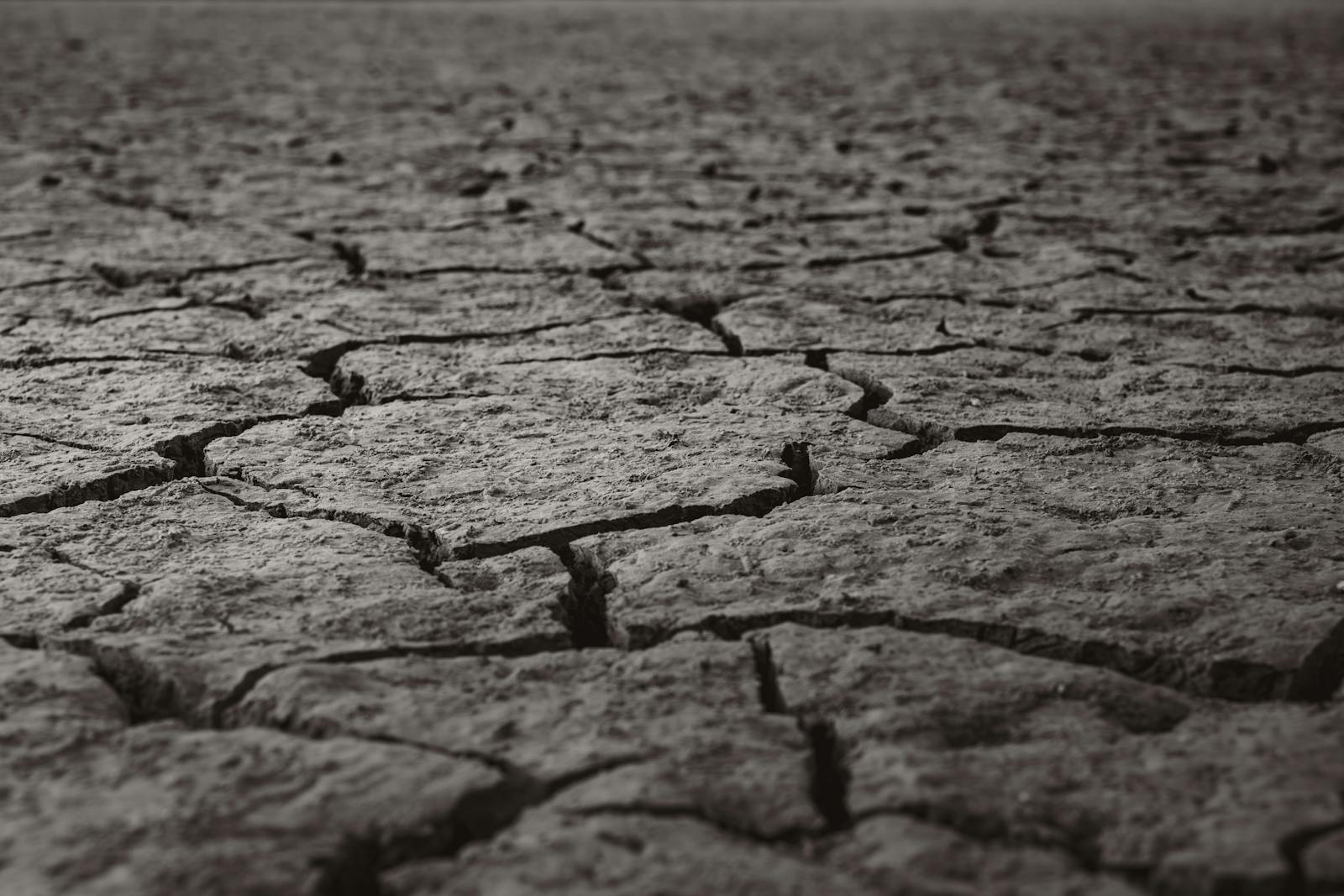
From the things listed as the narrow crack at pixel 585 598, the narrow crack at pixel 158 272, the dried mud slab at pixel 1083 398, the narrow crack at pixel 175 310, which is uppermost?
the narrow crack at pixel 158 272

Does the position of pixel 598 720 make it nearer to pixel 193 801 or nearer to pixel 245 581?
pixel 193 801

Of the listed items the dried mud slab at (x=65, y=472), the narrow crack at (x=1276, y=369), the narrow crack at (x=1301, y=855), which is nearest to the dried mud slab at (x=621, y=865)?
the narrow crack at (x=1301, y=855)

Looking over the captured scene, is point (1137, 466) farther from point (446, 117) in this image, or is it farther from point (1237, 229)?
point (446, 117)

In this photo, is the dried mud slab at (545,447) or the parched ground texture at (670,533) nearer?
the parched ground texture at (670,533)

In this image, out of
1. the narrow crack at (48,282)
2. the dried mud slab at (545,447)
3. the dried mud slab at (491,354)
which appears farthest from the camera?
the narrow crack at (48,282)

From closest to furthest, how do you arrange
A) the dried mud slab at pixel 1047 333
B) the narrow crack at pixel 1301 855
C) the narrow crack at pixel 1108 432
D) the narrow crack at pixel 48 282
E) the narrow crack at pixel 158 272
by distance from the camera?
the narrow crack at pixel 1301 855, the narrow crack at pixel 1108 432, the dried mud slab at pixel 1047 333, the narrow crack at pixel 48 282, the narrow crack at pixel 158 272

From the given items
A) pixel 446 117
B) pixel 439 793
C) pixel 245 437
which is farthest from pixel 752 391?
pixel 446 117

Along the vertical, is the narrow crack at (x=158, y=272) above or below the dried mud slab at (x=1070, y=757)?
above

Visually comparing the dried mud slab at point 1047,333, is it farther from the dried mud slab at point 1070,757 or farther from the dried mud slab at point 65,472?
the dried mud slab at point 1070,757
